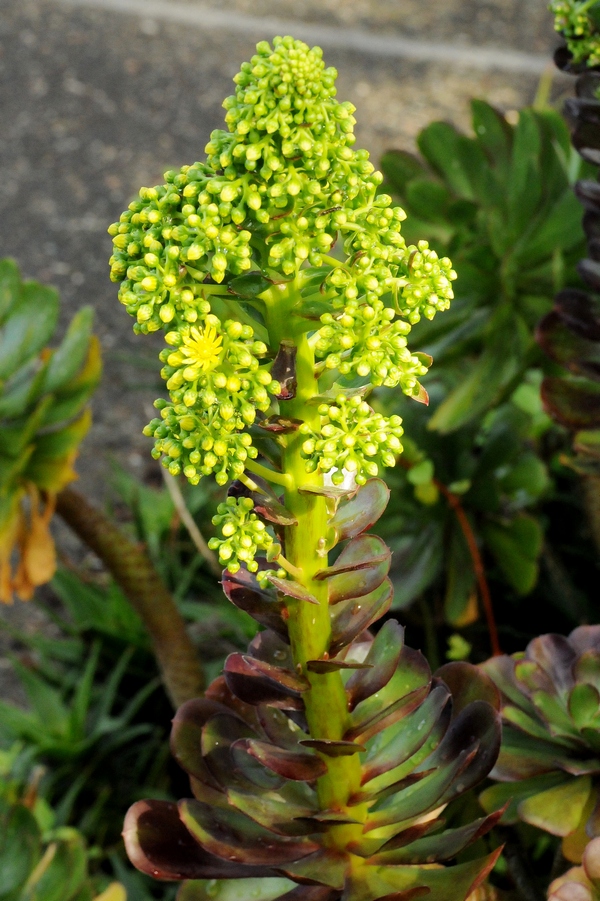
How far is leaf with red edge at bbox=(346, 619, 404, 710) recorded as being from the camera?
62 cm

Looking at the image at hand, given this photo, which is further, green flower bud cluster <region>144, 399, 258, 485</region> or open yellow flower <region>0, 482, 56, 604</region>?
open yellow flower <region>0, 482, 56, 604</region>

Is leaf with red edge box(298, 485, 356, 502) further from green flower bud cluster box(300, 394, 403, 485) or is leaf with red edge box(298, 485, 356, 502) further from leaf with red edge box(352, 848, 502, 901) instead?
leaf with red edge box(352, 848, 502, 901)

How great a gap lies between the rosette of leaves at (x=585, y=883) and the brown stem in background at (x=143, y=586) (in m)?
0.67

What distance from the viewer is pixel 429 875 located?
0.64 metres

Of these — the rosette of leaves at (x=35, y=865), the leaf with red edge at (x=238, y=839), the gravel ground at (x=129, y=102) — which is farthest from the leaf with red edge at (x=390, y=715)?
the gravel ground at (x=129, y=102)

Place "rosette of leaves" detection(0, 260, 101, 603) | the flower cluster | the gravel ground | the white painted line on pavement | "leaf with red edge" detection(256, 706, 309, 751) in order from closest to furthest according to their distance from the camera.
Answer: the flower cluster < "leaf with red edge" detection(256, 706, 309, 751) < "rosette of leaves" detection(0, 260, 101, 603) < the gravel ground < the white painted line on pavement

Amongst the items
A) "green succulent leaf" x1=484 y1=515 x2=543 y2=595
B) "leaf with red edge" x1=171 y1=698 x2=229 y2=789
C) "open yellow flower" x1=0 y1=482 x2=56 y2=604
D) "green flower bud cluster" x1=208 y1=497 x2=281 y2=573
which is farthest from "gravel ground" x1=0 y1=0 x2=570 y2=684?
"green flower bud cluster" x1=208 y1=497 x2=281 y2=573

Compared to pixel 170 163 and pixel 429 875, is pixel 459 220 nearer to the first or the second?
pixel 429 875

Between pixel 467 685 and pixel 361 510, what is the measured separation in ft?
0.64

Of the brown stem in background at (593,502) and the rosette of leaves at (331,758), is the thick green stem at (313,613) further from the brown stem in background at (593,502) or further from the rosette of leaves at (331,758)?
the brown stem in background at (593,502)

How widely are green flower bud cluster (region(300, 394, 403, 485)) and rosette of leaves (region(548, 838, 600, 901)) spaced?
0.30m

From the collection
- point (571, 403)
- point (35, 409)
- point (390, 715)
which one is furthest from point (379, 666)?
point (35, 409)

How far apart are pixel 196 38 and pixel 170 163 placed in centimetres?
55

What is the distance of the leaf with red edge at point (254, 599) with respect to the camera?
0.56 meters
